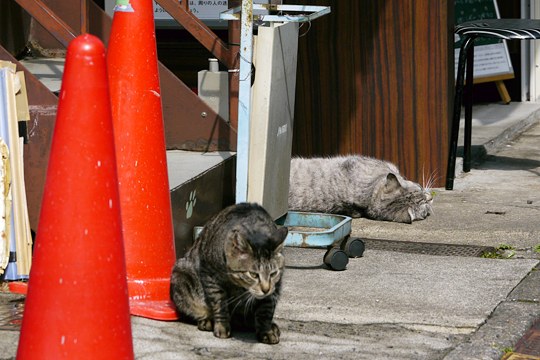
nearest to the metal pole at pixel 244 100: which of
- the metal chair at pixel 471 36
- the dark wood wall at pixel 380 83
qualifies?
the dark wood wall at pixel 380 83

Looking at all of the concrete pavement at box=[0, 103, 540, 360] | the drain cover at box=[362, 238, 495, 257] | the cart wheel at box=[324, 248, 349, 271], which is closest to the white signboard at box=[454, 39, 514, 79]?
the concrete pavement at box=[0, 103, 540, 360]

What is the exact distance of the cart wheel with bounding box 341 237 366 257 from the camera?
5.61 metres

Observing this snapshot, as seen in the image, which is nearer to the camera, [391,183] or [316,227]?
[316,227]

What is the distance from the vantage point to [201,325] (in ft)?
14.6

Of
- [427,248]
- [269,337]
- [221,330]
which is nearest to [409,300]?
[269,337]

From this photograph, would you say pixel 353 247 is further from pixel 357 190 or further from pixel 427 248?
pixel 357 190

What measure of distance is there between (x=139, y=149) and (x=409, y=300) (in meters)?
1.45

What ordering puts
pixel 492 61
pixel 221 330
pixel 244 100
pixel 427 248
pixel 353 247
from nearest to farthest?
1. pixel 221 330
2. pixel 244 100
3. pixel 353 247
4. pixel 427 248
5. pixel 492 61

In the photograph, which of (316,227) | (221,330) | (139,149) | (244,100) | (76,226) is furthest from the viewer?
(316,227)

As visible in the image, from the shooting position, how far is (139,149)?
463cm

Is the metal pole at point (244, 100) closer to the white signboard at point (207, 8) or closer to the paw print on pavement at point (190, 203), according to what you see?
the paw print on pavement at point (190, 203)

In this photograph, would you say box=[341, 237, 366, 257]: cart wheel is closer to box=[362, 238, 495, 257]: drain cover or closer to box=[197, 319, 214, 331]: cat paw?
box=[362, 238, 495, 257]: drain cover

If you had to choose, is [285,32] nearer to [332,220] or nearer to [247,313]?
[332,220]

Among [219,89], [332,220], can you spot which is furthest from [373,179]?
[219,89]
